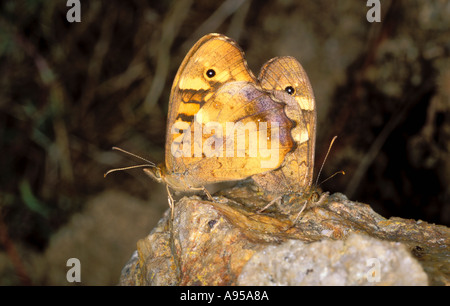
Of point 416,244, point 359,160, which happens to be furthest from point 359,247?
point 359,160

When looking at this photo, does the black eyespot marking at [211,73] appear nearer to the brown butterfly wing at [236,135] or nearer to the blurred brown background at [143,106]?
the brown butterfly wing at [236,135]

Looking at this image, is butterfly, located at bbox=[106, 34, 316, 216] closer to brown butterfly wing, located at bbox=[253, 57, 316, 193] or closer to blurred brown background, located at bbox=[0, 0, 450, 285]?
brown butterfly wing, located at bbox=[253, 57, 316, 193]

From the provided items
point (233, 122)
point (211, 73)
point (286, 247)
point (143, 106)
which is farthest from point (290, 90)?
point (143, 106)

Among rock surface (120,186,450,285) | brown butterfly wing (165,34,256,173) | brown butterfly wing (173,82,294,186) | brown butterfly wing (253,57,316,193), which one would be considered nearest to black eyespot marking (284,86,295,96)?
brown butterfly wing (253,57,316,193)

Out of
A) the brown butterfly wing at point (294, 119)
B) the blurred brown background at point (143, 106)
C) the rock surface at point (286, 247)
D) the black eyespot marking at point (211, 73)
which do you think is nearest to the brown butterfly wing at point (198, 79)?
the black eyespot marking at point (211, 73)

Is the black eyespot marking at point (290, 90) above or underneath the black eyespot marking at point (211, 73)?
underneath

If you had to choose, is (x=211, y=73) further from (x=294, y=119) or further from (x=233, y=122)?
(x=294, y=119)
